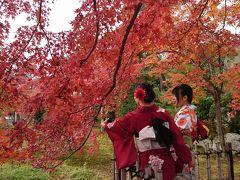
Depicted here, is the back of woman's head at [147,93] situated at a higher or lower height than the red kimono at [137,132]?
higher

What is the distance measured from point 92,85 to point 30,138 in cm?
185

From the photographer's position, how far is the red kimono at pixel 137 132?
3.41m

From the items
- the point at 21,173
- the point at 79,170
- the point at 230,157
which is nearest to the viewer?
the point at 230,157

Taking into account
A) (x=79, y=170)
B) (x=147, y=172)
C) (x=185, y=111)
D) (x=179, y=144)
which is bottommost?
(x=79, y=170)

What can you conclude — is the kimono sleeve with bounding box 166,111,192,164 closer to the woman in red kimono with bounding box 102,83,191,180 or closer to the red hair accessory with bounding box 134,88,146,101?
the woman in red kimono with bounding box 102,83,191,180

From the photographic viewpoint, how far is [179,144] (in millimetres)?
3430

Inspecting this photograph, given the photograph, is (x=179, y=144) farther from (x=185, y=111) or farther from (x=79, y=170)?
(x=79, y=170)

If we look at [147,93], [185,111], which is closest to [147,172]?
[147,93]

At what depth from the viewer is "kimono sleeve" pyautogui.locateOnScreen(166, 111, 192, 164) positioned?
11.2ft

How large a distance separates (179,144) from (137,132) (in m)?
0.43

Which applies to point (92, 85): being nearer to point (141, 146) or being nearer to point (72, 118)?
point (72, 118)

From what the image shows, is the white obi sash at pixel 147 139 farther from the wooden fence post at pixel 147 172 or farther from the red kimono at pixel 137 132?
the wooden fence post at pixel 147 172

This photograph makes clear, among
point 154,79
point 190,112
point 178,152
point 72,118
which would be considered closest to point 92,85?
point 72,118

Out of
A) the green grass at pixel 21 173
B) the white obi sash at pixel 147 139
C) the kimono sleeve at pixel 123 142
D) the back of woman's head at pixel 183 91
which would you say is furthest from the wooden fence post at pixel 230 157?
the green grass at pixel 21 173
